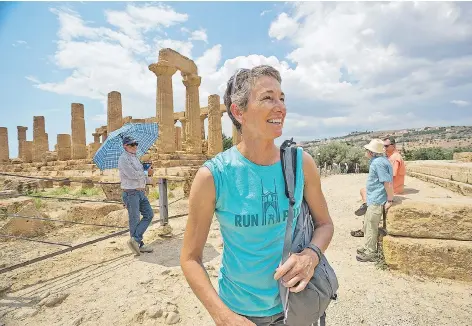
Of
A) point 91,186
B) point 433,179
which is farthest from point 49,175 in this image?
point 433,179

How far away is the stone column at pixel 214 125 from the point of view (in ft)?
75.0

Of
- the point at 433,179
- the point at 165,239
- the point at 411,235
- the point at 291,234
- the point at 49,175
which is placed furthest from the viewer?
the point at 49,175

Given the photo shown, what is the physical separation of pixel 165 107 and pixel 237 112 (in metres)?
18.1

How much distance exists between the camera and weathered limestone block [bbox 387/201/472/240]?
12.3 feet

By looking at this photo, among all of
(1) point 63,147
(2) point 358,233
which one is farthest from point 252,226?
(1) point 63,147

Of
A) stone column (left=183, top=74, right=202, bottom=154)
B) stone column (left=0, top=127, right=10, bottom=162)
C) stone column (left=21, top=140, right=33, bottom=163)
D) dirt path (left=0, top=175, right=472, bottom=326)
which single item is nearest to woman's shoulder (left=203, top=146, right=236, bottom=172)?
dirt path (left=0, top=175, right=472, bottom=326)

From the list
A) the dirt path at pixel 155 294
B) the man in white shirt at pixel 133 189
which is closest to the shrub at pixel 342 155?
the dirt path at pixel 155 294

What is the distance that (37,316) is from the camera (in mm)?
3211

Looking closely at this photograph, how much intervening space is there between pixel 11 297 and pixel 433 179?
34.7ft

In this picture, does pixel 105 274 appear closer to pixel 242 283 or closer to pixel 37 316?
pixel 37 316

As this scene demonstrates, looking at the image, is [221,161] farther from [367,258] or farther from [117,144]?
[117,144]

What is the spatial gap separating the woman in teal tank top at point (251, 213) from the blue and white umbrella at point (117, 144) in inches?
206

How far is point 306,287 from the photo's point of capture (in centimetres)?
127

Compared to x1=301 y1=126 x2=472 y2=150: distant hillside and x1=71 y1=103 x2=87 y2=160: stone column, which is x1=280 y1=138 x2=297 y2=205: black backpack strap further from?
x1=301 y1=126 x2=472 y2=150: distant hillside
